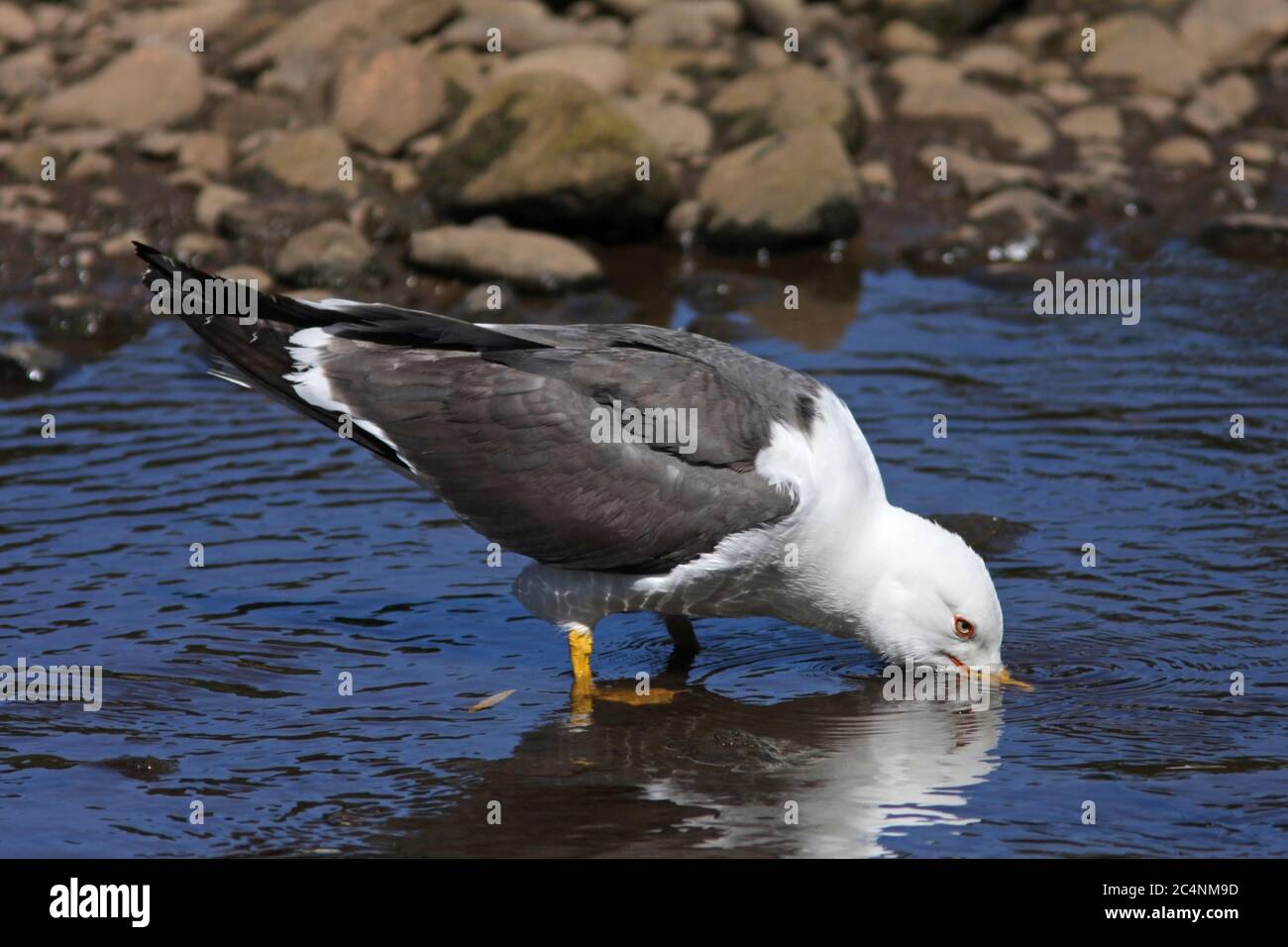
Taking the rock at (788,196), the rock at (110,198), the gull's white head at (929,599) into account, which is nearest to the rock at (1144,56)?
the rock at (788,196)

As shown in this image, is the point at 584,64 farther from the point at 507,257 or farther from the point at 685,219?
the point at 507,257

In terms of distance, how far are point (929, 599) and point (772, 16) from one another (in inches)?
391

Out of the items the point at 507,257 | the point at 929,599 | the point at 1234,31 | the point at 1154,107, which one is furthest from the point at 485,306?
the point at 1234,31

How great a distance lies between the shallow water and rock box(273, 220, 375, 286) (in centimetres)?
110

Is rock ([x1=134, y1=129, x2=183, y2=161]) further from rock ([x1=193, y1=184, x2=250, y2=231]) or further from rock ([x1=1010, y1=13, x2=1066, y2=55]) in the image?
rock ([x1=1010, y1=13, x2=1066, y2=55])

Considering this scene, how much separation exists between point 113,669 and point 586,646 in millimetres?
2112

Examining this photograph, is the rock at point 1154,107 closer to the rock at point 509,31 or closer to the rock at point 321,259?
the rock at point 509,31

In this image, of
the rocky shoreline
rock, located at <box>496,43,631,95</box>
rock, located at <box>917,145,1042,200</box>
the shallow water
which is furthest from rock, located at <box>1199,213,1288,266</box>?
rock, located at <box>496,43,631,95</box>

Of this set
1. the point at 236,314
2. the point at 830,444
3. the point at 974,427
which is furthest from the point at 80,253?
the point at 830,444

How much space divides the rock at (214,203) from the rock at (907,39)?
6.26 meters

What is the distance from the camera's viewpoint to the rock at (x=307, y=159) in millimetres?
14047

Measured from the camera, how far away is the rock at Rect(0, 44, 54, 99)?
1519 cm

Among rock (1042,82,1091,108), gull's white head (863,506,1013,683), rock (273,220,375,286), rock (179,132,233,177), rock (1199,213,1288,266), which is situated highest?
rock (1042,82,1091,108)
